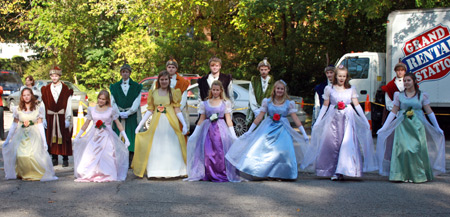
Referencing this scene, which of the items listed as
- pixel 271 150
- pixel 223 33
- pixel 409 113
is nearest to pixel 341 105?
pixel 409 113

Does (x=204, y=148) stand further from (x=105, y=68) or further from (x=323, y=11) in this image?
(x=105, y=68)

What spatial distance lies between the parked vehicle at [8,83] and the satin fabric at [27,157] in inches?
769

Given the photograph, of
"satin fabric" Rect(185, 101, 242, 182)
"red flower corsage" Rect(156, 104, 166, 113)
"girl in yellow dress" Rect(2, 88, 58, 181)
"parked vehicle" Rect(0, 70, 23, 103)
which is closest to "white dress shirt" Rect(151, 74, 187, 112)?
"red flower corsage" Rect(156, 104, 166, 113)

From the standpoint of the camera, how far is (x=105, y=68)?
97.3ft

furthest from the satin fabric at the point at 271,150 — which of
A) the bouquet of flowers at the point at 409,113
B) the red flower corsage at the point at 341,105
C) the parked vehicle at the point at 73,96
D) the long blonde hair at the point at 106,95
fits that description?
the parked vehicle at the point at 73,96

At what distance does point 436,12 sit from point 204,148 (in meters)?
8.58

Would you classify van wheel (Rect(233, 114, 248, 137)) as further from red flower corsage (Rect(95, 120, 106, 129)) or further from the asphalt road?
red flower corsage (Rect(95, 120, 106, 129))

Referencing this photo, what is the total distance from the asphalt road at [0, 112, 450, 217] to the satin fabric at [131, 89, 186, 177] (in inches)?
10.8

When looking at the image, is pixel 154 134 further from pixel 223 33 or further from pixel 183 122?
pixel 223 33

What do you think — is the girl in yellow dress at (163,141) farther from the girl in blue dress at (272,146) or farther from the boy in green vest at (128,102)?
the girl in blue dress at (272,146)

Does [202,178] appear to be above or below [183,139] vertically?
below

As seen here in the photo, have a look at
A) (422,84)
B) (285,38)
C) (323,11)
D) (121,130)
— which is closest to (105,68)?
(285,38)

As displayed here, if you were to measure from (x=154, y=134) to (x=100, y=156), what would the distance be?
0.89m

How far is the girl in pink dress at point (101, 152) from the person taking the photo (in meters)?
8.62
